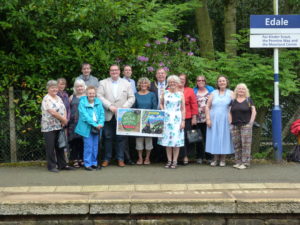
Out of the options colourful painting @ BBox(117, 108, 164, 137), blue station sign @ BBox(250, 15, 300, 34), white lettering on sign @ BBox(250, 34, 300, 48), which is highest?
blue station sign @ BBox(250, 15, 300, 34)

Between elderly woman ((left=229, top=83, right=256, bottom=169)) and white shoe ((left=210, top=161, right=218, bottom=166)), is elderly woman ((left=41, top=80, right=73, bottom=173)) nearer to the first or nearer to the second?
white shoe ((left=210, top=161, right=218, bottom=166))

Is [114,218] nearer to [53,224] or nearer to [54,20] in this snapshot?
[53,224]

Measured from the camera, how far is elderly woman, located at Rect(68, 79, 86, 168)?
8305mm

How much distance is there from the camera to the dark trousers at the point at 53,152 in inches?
316

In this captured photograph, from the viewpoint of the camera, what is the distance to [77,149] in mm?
8602

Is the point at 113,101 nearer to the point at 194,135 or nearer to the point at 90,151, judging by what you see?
the point at 90,151

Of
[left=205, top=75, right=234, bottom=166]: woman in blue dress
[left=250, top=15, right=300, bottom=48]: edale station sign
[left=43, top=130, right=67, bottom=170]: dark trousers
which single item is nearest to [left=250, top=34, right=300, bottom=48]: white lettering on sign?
[left=250, top=15, right=300, bottom=48]: edale station sign

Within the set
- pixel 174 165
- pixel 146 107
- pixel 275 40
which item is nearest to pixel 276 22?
pixel 275 40

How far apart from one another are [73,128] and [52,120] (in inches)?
19.0

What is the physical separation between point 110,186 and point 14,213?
1513 mm

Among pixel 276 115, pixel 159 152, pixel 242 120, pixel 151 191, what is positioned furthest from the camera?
pixel 159 152

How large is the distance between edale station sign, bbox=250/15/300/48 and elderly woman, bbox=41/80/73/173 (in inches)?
145

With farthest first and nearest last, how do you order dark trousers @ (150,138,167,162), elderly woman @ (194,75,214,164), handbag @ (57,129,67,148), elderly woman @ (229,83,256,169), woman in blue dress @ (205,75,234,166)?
1. dark trousers @ (150,138,167,162)
2. elderly woman @ (194,75,214,164)
3. woman in blue dress @ (205,75,234,166)
4. elderly woman @ (229,83,256,169)
5. handbag @ (57,129,67,148)

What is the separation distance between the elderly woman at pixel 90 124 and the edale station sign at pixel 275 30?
3092 mm
